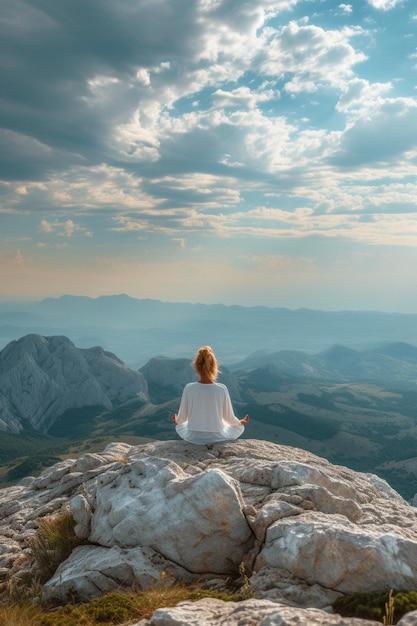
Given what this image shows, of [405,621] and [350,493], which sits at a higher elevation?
[405,621]

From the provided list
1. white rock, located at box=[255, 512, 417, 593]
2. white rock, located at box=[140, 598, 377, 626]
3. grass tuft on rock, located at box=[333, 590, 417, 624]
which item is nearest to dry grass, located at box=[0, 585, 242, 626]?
white rock, located at box=[140, 598, 377, 626]

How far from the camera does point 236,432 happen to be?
65.1 ft

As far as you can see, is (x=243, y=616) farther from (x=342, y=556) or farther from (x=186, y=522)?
(x=186, y=522)

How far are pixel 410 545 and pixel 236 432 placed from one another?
10139 mm

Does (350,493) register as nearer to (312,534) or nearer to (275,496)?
(275,496)

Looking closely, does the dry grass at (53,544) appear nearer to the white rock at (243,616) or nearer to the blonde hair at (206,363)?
the white rock at (243,616)

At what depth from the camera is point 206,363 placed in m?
17.7

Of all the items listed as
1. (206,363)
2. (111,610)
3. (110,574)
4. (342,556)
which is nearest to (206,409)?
(206,363)

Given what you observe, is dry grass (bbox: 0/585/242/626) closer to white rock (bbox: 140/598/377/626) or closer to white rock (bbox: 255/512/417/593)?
white rock (bbox: 140/598/377/626)

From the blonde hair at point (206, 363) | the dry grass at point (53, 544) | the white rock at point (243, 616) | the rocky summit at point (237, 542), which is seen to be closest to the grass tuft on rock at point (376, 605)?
the rocky summit at point (237, 542)

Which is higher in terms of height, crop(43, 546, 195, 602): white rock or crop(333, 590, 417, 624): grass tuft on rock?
crop(333, 590, 417, 624): grass tuft on rock

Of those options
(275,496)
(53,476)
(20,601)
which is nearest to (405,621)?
(275,496)

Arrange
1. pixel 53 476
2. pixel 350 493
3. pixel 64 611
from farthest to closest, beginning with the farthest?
pixel 53 476
pixel 350 493
pixel 64 611

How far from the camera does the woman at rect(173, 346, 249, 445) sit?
17.9 meters
